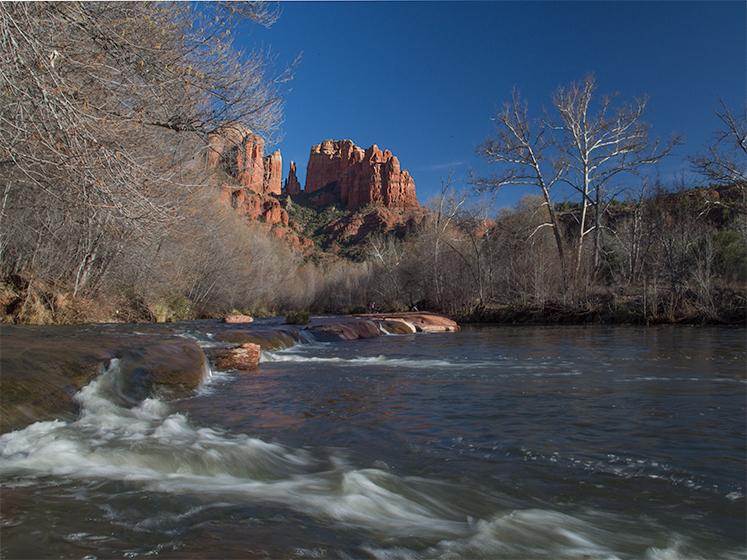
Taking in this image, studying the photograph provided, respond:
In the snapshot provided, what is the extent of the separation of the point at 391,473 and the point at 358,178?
421 ft

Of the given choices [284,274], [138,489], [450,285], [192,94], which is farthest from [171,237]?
[284,274]

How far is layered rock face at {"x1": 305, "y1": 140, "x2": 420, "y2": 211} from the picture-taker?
406 ft

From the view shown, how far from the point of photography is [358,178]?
128 meters

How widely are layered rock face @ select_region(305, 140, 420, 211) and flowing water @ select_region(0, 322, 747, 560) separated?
382 ft

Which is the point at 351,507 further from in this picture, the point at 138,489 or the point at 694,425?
the point at 694,425

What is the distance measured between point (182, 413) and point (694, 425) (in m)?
5.27

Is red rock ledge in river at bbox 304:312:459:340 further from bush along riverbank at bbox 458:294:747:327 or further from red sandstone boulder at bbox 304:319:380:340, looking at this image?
bush along riverbank at bbox 458:294:747:327

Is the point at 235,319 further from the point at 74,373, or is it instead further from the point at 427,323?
the point at 74,373

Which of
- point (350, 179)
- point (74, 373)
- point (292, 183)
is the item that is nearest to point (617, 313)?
point (74, 373)

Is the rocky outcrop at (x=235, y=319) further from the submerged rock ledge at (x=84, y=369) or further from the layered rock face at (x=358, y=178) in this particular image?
the layered rock face at (x=358, y=178)

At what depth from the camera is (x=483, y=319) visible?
71.4 ft

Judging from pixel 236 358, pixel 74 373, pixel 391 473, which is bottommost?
pixel 391 473

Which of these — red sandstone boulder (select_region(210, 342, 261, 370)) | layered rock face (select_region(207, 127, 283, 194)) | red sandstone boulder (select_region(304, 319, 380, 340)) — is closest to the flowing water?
red sandstone boulder (select_region(210, 342, 261, 370))

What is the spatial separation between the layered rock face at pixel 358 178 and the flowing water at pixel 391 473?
116 m
